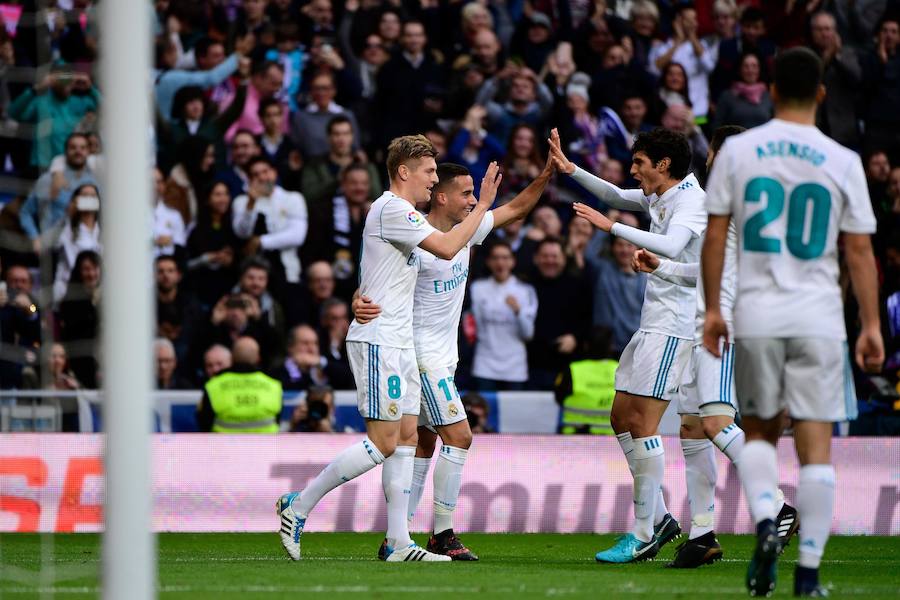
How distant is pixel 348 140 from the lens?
50.2ft

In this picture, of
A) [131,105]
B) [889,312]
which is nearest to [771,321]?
[131,105]

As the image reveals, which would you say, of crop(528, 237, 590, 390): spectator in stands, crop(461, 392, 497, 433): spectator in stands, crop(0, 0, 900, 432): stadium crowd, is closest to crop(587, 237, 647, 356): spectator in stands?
crop(0, 0, 900, 432): stadium crowd

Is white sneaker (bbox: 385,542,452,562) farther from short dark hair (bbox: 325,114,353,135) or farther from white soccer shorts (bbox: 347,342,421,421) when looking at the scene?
short dark hair (bbox: 325,114,353,135)

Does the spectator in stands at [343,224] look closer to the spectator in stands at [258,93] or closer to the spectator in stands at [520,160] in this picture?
the spectator in stands at [258,93]

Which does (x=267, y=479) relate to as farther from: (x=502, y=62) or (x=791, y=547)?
(x=502, y=62)

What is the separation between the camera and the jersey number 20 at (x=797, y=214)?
652 cm

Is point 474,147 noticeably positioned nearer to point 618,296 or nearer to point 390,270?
point 618,296

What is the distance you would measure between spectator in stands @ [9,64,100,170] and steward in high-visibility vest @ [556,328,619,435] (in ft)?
15.2

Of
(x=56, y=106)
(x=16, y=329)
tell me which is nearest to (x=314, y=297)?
(x=56, y=106)

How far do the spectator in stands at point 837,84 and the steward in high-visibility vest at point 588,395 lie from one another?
4466mm

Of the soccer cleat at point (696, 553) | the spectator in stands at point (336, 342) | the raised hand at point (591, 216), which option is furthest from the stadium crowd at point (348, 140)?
the raised hand at point (591, 216)

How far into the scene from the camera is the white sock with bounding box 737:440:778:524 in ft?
21.2

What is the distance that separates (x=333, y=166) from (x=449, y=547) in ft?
22.6

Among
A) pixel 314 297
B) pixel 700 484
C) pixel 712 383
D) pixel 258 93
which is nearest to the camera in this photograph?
pixel 712 383
